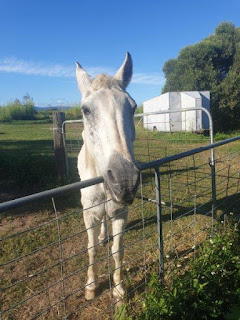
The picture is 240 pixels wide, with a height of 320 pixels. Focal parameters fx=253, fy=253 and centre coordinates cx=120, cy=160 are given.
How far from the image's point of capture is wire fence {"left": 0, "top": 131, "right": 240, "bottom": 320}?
2381 mm

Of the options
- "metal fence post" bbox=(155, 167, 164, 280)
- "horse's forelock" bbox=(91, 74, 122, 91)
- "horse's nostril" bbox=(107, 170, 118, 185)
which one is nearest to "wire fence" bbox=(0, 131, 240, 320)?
"metal fence post" bbox=(155, 167, 164, 280)

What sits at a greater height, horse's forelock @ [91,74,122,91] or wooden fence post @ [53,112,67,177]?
horse's forelock @ [91,74,122,91]

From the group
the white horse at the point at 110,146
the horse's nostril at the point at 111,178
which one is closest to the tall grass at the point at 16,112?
the white horse at the point at 110,146

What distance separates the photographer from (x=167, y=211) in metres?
5.18

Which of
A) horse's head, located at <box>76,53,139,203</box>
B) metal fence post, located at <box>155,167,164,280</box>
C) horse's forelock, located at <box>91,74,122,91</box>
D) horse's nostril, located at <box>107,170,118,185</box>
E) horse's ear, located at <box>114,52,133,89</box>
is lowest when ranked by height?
metal fence post, located at <box>155,167,164,280</box>

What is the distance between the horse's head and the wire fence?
7.4 inches

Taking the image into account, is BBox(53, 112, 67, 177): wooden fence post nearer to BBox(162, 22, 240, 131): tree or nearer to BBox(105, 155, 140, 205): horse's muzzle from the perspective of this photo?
Answer: BBox(105, 155, 140, 205): horse's muzzle

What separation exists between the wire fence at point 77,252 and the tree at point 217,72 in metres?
15.2

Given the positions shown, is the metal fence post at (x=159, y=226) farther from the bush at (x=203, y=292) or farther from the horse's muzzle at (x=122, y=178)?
the horse's muzzle at (x=122, y=178)

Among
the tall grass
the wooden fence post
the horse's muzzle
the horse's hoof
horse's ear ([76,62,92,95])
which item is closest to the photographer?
the horse's muzzle

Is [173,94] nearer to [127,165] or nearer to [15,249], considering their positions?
[15,249]

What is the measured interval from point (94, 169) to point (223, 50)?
23.8 meters

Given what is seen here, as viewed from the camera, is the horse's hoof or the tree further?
the tree

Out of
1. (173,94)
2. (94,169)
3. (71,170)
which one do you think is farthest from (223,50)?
(94,169)
